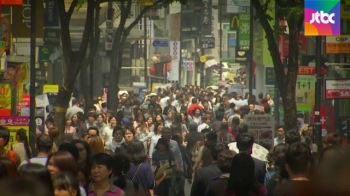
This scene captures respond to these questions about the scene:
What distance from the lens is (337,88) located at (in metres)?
16.0

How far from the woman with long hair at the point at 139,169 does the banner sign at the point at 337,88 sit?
236 inches

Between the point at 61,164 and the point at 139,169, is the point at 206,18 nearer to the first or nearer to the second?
the point at 139,169

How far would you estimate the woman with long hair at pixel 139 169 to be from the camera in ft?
34.7

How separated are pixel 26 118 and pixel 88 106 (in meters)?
13.0

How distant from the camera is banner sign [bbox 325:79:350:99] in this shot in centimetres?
1591

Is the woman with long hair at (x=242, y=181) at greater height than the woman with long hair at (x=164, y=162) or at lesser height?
greater

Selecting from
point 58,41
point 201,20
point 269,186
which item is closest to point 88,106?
point 58,41

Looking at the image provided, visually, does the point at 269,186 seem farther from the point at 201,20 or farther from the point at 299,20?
the point at 201,20

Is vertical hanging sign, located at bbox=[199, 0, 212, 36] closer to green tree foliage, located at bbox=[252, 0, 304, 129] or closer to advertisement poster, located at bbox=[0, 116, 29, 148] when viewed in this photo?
green tree foliage, located at bbox=[252, 0, 304, 129]

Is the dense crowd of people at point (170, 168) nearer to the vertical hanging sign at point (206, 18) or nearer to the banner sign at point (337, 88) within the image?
the banner sign at point (337, 88)

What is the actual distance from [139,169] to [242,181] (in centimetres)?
408

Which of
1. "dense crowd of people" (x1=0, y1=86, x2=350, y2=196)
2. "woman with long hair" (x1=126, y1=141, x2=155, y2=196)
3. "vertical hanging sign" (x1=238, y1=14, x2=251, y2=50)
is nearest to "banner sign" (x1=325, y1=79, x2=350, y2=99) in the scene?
"dense crowd of people" (x1=0, y1=86, x2=350, y2=196)

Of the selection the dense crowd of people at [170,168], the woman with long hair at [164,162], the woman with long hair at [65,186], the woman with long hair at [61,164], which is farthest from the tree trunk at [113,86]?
the woman with long hair at [65,186]

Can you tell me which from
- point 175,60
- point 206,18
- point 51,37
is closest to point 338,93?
point 51,37
